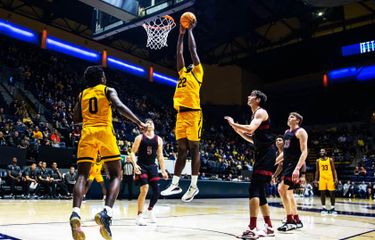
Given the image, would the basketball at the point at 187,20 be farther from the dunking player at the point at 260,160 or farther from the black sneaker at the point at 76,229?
the black sneaker at the point at 76,229

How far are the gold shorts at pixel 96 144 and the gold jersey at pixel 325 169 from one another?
877cm

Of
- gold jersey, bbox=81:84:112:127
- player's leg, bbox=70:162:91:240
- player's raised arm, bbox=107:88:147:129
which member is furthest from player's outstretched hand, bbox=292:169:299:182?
player's leg, bbox=70:162:91:240

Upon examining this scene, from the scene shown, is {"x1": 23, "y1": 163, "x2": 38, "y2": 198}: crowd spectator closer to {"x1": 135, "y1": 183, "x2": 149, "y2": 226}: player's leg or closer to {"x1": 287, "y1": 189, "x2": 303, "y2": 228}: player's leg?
{"x1": 135, "y1": 183, "x2": 149, "y2": 226}: player's leg

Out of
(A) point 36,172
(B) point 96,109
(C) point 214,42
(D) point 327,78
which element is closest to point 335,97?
(D) point 327,78

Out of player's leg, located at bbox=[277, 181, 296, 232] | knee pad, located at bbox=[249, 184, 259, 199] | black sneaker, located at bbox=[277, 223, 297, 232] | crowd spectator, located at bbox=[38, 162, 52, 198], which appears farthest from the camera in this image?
crowd spectator, located at bbox=[38, 162, 52, 198]

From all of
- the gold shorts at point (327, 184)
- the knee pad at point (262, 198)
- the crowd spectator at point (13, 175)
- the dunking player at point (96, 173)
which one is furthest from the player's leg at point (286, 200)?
the crowd spectator at point (13, 175)

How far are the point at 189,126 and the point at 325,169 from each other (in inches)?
305

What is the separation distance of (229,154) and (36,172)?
612 inches

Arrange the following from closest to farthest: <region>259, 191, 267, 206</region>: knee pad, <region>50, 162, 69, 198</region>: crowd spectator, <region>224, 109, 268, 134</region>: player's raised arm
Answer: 1. <region>224, 109, 268, 134</region>: player's raised arm
2. <region>259, 191, 267, 206</region>: knee pad
3. <region>50, 162, 69, 198</region>: crowd spectator

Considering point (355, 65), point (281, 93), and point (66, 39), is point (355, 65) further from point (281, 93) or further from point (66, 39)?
point (66, 39)

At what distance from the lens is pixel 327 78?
29.9 m

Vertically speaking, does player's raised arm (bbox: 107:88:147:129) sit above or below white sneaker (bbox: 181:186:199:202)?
above

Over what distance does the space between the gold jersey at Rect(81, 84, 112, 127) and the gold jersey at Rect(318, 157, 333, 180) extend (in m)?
8.85

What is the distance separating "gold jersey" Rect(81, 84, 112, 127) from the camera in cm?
471
